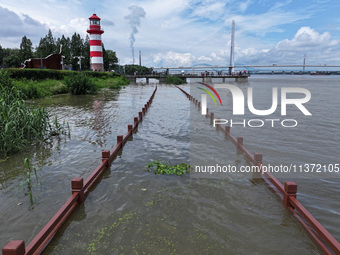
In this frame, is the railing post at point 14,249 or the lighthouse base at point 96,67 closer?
the railing post at point 14,249

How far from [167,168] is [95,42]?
5414cm

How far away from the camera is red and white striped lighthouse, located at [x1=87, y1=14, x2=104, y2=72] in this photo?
55.0m

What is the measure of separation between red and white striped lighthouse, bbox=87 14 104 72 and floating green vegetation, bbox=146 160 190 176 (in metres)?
52.2

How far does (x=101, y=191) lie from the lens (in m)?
Result: 5.65

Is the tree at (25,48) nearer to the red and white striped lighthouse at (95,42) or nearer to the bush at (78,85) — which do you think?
the red and white striped lighthouse at (95,42)

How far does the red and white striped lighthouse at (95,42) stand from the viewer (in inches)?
2167

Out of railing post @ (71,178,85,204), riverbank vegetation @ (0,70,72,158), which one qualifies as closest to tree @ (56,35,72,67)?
riverbank vegetation @ (0,70,72,158)

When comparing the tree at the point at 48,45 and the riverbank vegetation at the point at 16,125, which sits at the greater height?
the tree at the point at 48,45

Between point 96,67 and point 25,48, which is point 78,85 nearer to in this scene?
point 96,67

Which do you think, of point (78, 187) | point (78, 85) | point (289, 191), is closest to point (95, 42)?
point (78, 85)

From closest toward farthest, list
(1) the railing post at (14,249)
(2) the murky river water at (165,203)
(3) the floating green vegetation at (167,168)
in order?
(1) the railing post at (14,249), (2) the murky river water at (165,203), (3) the floating green vegetation at (167,168)

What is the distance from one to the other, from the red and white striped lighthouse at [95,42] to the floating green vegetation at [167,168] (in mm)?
52164

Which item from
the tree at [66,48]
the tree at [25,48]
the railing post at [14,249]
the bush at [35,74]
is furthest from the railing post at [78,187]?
the tree at [25,48]

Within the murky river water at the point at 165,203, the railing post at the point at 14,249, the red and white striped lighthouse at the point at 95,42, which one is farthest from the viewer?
the red and white striped lighthouse at the point at 95,42
